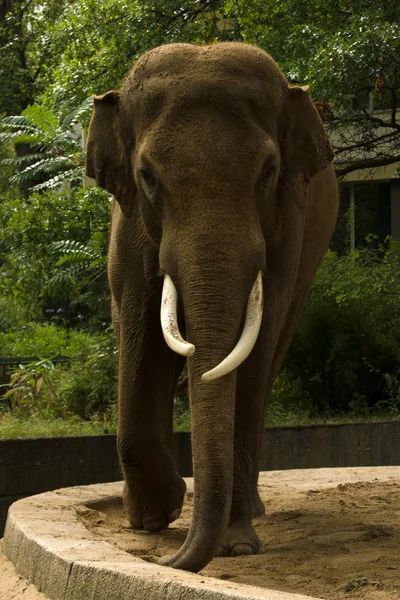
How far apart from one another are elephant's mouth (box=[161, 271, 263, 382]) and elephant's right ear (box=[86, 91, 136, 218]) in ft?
3.72

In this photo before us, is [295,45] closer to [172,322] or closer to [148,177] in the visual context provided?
[148,177]

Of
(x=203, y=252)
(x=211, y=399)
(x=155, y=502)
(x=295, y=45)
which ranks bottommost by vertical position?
(x=155, y=502)

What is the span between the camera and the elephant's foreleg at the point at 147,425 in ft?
24.7

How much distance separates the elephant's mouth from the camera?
5.62 m

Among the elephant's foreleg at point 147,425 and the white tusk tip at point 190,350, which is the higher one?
the white tusk tip at point 190,350

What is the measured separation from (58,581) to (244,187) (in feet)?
6.55

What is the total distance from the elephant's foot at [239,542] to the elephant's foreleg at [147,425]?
3.25ft

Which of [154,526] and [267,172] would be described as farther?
[154,526]

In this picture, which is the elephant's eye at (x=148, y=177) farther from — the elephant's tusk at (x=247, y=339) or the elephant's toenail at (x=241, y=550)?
the elephant's toenail at (x=241, y=550)

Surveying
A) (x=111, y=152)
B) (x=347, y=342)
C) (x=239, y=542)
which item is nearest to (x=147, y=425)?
(x=239, y=542)

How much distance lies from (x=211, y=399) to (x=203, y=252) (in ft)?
2.40

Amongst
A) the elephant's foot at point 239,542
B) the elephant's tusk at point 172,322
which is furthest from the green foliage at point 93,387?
the elephant's tusk at point 172,322

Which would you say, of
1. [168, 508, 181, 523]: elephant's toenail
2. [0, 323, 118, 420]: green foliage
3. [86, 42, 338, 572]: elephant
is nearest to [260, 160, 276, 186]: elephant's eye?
[86, 42, 338, 572]: elephant

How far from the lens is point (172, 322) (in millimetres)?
6020
